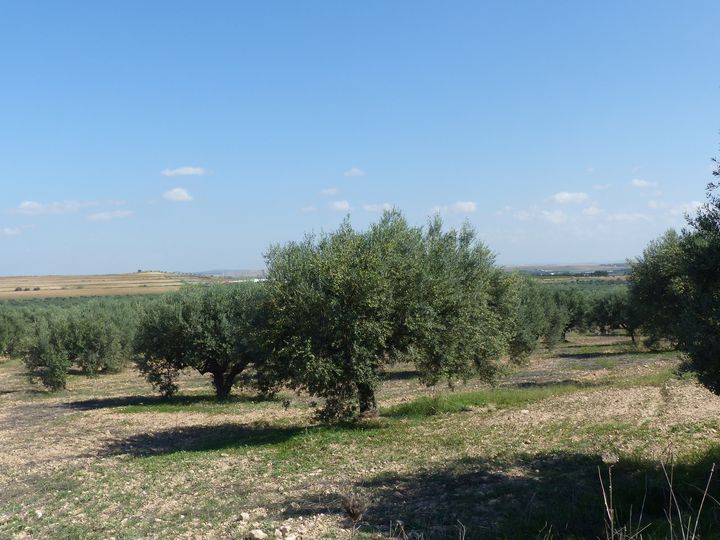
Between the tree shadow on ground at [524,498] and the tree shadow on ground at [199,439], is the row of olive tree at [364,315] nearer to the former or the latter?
the tree shadow on ground at [199,439]

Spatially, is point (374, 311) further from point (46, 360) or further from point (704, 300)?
point (46, 360)

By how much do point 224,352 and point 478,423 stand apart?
52.9 ft

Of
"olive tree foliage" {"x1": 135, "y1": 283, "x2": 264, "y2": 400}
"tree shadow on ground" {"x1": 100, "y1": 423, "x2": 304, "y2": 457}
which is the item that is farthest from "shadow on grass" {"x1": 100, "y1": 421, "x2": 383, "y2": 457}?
"olive tree foliage" {"x1": 135, "y1": 283, "x2": 264, "y2": 400}

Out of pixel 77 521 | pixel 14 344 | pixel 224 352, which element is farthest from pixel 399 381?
pixel 14 344

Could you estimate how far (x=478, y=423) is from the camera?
17828 mm

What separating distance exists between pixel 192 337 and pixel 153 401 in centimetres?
457

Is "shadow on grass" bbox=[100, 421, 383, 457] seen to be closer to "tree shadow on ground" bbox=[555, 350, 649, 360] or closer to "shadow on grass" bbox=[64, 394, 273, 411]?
"shadow on grass" bbox=[64, 394, 273, 411]

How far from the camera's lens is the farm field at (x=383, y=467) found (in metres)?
8.95

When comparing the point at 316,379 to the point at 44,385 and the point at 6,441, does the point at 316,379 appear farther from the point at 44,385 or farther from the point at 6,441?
the point at 44,385

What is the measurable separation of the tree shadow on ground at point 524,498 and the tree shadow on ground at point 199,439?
22.9 ft

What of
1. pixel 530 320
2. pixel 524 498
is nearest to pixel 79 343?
pixel 530 320

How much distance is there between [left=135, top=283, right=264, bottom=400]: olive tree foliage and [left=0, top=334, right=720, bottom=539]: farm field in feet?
15.2

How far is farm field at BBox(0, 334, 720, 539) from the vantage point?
8.95 meters

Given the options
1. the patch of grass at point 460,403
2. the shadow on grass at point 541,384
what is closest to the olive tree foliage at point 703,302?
the patch of grass at point 460,403
